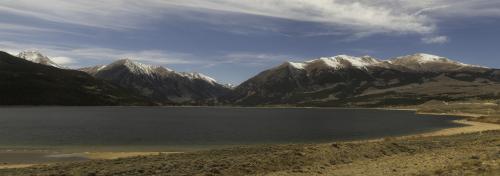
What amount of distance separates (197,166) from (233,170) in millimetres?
4325

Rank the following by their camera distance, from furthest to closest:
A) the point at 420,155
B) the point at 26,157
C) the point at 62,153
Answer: the point at 62,153, the point at 26,157, the point at 420,155

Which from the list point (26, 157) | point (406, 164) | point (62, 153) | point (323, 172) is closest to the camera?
point (323, 172)

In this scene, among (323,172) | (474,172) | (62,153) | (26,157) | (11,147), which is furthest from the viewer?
(11,147)

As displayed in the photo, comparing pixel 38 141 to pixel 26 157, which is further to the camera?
pixel 38 141

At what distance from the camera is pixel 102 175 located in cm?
3844

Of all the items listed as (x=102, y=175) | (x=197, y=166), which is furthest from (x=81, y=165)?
(x=197, y=166)

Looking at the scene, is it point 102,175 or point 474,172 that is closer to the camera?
point 474,172

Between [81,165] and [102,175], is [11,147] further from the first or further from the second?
[102,175]

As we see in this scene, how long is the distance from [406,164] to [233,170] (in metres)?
14.5

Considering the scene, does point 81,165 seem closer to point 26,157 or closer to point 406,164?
point 26,157

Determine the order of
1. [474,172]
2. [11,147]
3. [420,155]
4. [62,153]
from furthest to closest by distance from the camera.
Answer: [11,147] < [62,153] < [420,155] < [474,172]

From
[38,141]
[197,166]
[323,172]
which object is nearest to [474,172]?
[323,172]

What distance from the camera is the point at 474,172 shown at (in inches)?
1283

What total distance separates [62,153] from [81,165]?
83.4 ft
